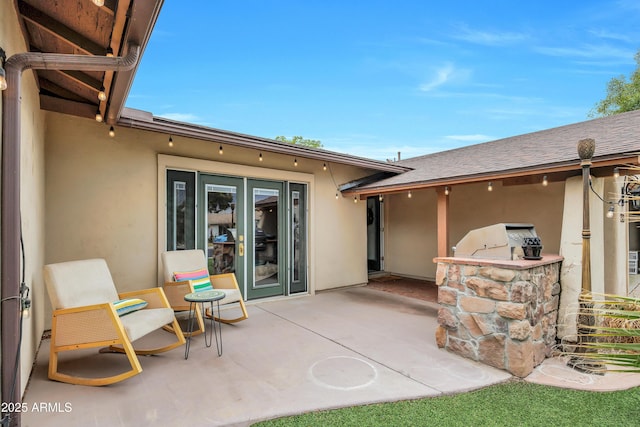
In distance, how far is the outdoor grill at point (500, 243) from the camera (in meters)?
3.71

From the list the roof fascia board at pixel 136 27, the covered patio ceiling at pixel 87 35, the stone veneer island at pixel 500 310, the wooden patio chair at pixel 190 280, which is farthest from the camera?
the wooden patio chair at pixel 190 280

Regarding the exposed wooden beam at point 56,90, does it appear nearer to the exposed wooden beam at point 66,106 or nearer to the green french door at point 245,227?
the exposed wooden beam at point 66,106

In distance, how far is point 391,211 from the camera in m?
9.41

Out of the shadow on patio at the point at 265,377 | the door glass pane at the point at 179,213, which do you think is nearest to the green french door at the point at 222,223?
the door glass pane at the point at 179,213

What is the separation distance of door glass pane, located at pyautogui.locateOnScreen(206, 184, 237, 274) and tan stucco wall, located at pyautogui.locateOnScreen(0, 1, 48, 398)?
224cm

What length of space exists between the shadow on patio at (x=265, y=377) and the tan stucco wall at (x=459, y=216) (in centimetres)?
386

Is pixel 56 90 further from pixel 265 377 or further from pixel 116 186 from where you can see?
pixel 265 377

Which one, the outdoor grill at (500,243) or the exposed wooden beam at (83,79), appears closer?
the exposed wooden beam at (83,79)

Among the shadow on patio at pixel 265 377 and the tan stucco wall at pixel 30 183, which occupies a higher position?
the tan stucco wall at pixel 30 183

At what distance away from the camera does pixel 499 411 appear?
8.45 ft

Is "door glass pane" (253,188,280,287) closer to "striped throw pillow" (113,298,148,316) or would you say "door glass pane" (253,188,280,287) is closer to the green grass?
"striped throw pillow" (113,298,148,316)

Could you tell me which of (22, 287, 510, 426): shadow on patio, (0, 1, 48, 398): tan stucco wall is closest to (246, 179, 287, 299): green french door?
(22, 287, 510, 426): shadow on patio

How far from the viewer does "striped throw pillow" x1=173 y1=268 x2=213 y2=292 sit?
4.58 meters

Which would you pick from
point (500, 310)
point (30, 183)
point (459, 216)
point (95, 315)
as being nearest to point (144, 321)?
point (95, 315)
